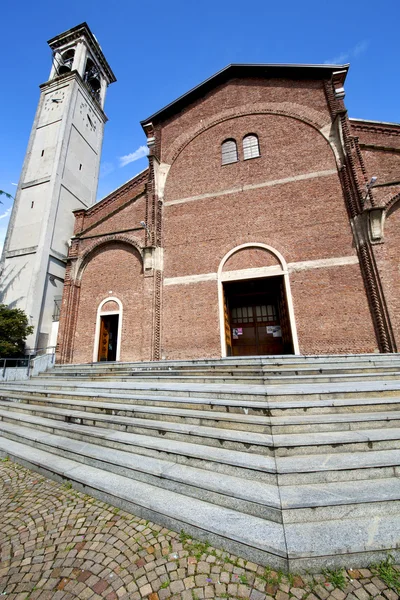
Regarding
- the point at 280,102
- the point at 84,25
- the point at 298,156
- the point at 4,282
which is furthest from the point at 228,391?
the point at 84,25

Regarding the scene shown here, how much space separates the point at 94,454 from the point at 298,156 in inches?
538

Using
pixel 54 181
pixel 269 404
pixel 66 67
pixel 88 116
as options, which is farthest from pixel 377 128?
pixel 66 67

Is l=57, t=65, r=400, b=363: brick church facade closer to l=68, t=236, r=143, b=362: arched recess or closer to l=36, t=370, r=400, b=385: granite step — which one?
l=68, t=236, r=143, b=362: arched recess

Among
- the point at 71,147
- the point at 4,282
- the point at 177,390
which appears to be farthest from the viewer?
the point at 71,147

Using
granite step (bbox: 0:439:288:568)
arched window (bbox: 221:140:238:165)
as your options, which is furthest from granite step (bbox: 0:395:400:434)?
arched window (bbox: 221:140:238:165)

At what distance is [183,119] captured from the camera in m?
14.5

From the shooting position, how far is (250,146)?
1296 centimetres

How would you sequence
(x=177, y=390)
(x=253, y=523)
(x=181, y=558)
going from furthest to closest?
(x=177, y=390) → (x=253, y=523) → (x=181, y=558)

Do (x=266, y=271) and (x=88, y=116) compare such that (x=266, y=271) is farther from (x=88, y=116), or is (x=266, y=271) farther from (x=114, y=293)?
(x=88, y=116)

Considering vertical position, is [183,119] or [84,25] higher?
[84,25]

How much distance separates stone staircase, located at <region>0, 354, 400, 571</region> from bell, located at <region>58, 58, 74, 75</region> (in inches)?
1105

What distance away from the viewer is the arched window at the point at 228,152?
13055 millimetres

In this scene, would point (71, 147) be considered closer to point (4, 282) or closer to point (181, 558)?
point (4, 282)

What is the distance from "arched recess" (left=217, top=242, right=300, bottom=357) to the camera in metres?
10.6
